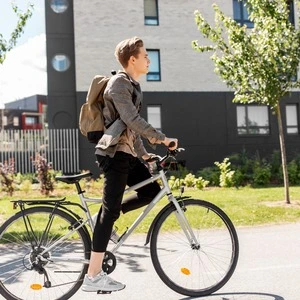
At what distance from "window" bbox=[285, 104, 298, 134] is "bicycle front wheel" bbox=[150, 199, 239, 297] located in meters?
23.0

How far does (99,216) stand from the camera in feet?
13.1

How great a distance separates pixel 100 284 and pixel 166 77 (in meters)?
21.7

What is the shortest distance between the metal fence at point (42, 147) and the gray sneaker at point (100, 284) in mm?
19640

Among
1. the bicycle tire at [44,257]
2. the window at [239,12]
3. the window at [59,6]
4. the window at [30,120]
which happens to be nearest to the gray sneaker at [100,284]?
the bicycle tire at [44,257]

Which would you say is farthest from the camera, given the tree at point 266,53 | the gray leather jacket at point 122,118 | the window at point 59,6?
the window at point 59,6

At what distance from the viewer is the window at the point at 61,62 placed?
79.3 feet

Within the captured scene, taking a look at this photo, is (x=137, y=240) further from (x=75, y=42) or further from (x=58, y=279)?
(x=75, y=42)

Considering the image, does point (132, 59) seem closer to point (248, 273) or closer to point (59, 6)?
point (248, 273)

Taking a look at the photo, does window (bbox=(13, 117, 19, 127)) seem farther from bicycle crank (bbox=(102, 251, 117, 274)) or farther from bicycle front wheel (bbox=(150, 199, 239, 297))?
bicycle crank (bbox=(102, 251, 117, 274))

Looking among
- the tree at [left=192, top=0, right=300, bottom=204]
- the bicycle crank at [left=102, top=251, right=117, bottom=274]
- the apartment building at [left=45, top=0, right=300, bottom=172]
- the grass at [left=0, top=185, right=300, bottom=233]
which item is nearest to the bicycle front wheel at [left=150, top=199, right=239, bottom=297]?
the bicycle crank at [left=102, top=251, right=117, bottom=274]

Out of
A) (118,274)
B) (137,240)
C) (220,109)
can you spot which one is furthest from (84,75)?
(118,274)

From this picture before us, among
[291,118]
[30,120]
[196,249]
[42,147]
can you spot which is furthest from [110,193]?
[30,120]

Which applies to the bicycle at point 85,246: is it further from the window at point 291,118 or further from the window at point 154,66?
the window at point 291,118

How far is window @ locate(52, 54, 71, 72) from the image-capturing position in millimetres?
24156
